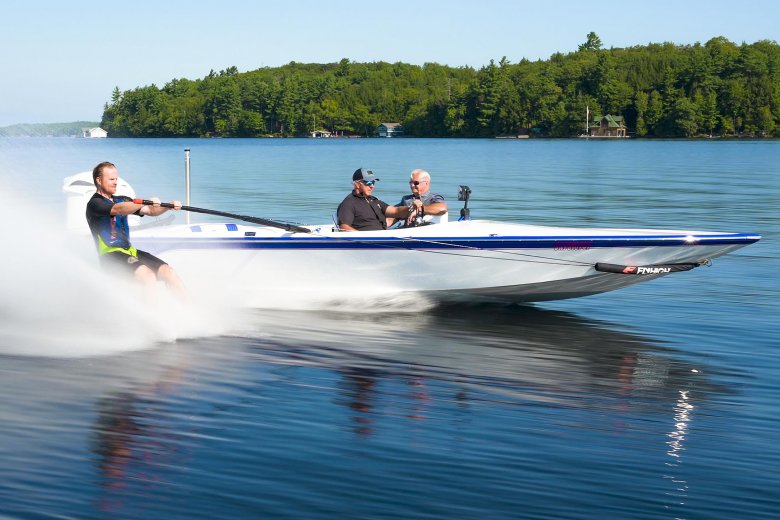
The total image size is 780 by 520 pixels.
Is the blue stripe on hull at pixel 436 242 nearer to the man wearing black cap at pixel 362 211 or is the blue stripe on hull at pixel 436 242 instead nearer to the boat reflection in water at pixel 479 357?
the man wearing black cap at pixel 362 211

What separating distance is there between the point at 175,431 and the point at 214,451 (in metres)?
0.61

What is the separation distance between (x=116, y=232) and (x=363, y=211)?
3265mm

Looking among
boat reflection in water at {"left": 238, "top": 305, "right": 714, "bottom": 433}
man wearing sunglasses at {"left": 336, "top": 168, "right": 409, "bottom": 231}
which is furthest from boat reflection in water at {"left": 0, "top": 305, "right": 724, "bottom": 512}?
man wearing sunglasses at {"left": 336, "top": 168, "right": 409, "bottom": 231}

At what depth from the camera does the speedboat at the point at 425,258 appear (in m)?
12.9

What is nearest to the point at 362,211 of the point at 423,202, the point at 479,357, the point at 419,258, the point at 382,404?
the point at 423,202

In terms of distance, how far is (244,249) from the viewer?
525 inches

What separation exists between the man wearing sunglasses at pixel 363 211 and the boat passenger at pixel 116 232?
8.26 feet

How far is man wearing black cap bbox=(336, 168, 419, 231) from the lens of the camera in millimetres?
13438

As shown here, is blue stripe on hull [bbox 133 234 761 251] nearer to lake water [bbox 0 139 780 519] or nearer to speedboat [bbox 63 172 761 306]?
speedboat [bbox 63 172 761 306]

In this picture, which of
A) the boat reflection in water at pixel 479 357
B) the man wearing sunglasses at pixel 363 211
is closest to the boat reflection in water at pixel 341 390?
the boat reflection in water at pixel 479 357

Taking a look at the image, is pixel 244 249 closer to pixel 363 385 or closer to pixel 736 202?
pixel 363 385

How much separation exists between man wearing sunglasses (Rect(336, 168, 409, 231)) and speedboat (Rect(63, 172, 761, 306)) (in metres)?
0.35

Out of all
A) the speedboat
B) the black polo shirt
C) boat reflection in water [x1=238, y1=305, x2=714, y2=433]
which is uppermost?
the black polo shirt

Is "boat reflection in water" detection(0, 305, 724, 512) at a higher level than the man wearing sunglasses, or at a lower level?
lower
